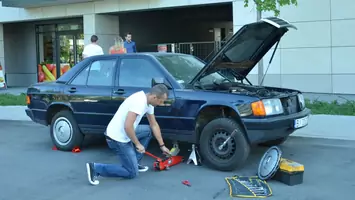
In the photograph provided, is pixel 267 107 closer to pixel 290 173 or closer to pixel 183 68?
pixel 290 173

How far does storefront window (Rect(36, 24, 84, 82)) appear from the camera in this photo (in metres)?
21.8

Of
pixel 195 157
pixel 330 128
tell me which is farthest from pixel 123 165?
pixel 330 128

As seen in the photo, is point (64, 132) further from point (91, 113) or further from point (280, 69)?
point (280, 69)

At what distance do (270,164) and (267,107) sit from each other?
815 millimetres

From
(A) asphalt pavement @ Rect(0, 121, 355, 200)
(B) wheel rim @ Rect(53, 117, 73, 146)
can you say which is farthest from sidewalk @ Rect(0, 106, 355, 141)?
(B) wheel rim @ Rect(53, 117, 73, 146)

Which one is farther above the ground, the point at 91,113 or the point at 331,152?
the point at 91,113

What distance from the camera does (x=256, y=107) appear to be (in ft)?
20.7

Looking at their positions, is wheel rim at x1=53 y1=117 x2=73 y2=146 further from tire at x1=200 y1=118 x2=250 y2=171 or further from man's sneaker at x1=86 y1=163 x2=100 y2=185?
tire at x1=200 y1=118 x2=250 y2=171

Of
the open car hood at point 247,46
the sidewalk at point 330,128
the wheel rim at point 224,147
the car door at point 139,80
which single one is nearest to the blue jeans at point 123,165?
the car door at point 139,80

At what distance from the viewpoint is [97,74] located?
26.1ft

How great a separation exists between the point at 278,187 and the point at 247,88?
1.90 m

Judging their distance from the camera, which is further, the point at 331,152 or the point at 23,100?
the point at 23,100

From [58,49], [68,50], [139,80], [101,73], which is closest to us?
[139,80]

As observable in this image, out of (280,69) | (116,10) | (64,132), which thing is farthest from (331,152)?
(116,10)
